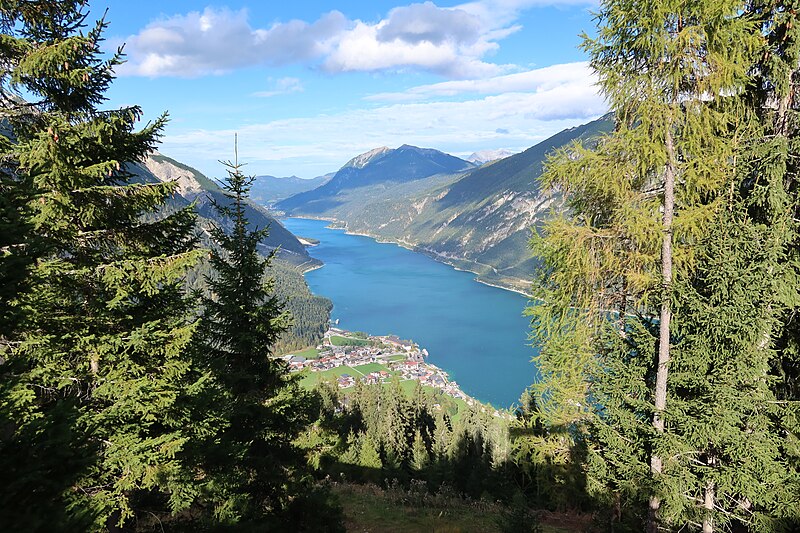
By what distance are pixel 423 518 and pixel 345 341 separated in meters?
137

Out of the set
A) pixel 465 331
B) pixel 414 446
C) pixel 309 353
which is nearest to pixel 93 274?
pixel 414 446

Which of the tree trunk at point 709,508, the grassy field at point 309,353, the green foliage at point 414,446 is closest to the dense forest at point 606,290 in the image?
the tree trunk at point 709,508

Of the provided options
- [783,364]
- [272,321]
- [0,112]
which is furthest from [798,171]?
[0,112]

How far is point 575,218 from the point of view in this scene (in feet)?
32.5

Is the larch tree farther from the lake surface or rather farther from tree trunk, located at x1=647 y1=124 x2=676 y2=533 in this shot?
the lake surface

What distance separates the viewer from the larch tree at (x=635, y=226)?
804 cm

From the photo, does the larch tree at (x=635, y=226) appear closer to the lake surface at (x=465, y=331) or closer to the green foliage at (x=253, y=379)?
the green foliage at (x=253, y=379)

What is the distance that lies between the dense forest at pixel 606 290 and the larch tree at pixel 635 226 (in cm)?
5

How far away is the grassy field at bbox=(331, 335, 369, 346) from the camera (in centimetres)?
14691

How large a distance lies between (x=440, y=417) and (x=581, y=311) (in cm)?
4654

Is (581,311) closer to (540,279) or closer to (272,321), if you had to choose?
(540,279)

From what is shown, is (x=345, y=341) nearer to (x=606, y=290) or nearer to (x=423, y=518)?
(x=423, y=518)

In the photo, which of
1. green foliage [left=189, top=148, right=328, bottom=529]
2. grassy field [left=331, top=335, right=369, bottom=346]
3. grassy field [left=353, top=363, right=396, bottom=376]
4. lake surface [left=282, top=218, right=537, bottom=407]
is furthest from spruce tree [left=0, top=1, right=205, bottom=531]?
grassy field [left=331, top=335, right=369, bottom=346]

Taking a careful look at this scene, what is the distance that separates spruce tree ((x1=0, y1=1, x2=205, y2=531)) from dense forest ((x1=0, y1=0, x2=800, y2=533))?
4 cm
